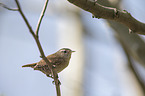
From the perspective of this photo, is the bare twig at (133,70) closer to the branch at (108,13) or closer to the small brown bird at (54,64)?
the small brown bird at (54,64)

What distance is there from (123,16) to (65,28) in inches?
318

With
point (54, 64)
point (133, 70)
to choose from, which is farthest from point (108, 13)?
point (133, 70)

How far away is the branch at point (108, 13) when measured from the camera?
2.94 metres

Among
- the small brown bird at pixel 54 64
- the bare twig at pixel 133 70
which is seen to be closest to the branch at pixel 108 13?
the small brown bird at pixel 54 64

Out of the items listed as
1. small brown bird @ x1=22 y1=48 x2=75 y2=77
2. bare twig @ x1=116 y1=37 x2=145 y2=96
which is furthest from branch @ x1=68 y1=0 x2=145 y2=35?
bare twig @ x1=116 y1=37 x2=145 y2=96

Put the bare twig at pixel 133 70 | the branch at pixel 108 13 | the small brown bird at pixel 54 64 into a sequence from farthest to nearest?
1. the bare twig at pixel 133 70
2. the small brown bird at pixel 54 64
3. the branch at pixel 108 13

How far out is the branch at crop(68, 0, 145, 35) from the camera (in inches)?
116

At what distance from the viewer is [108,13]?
312 cm

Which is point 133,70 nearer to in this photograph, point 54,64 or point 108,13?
point 54,64

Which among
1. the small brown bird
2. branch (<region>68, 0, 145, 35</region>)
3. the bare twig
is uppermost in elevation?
branch (<region>68, 0, 145, 35</region>)

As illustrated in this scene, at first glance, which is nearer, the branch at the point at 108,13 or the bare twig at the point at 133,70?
the branch at the point at 108,13

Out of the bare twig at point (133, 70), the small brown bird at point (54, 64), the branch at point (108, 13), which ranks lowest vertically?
the bare twig at point (133, 70)

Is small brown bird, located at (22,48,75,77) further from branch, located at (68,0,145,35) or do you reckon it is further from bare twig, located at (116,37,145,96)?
bare twig, located at (116,37,145,96)

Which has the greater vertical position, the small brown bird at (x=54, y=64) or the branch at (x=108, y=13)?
the branch at (x=108, y=13)
